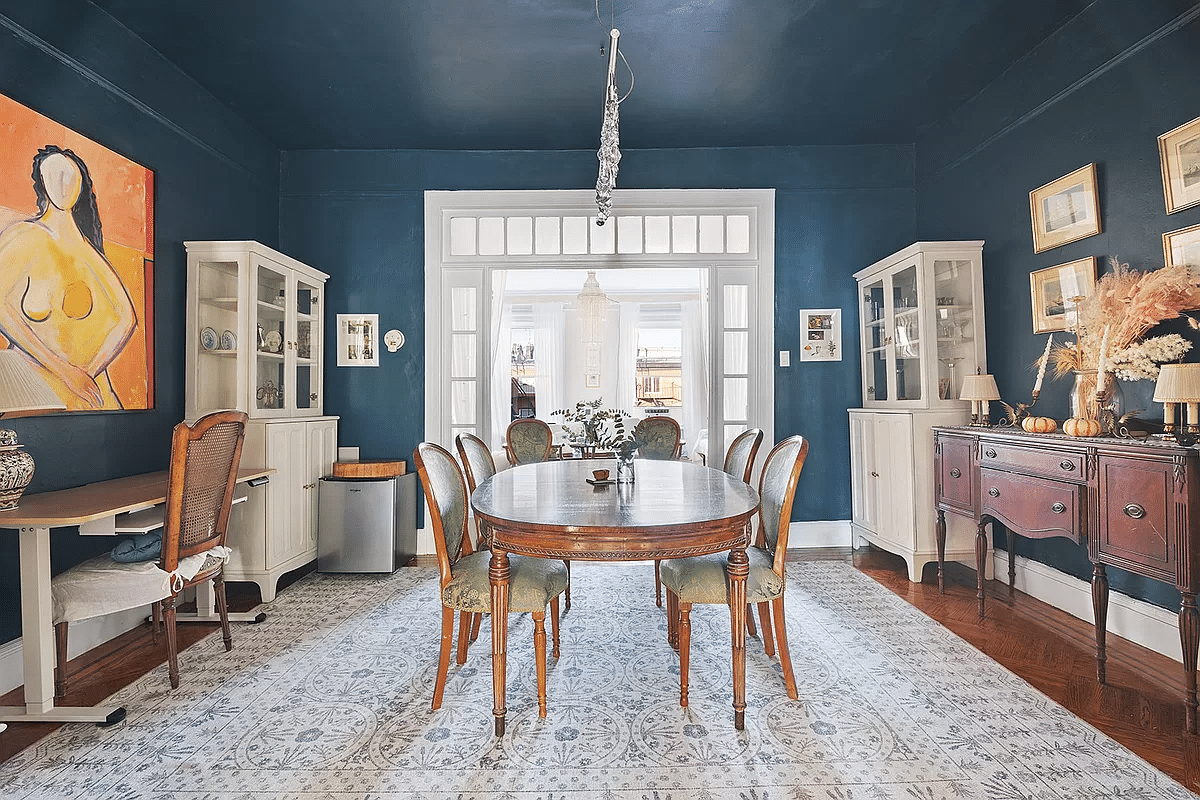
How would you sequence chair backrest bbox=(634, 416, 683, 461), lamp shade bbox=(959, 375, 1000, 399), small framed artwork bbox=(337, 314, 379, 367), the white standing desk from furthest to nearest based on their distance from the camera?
small framed artwork bbox=(337, 314, 379, 367)
chair backrest bbox=(634, 416, 683, 461)
lamp shade bbox=(959, 375, 1000, 399)
the white standing desk

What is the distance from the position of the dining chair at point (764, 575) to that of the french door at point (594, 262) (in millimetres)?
2221

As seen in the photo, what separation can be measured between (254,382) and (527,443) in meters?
1.79

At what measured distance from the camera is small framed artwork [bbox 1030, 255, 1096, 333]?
299 cm

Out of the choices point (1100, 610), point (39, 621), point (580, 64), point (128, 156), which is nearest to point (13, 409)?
point (39, 621)

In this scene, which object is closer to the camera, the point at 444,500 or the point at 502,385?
the point at 444,500

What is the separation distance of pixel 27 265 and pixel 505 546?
7.64 feet

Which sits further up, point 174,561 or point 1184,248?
point 1184,248

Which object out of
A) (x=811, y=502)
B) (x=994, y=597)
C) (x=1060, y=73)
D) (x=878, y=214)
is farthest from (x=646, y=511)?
(x=878, y=214)

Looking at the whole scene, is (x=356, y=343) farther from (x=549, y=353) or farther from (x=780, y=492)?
(x=549, y=353)

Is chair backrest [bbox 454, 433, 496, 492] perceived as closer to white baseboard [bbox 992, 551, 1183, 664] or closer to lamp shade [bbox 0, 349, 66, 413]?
lamp shade [bbox 0, 349, 66, 413]

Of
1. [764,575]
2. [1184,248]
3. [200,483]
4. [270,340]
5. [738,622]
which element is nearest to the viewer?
[738,622]

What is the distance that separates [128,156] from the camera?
120 inches

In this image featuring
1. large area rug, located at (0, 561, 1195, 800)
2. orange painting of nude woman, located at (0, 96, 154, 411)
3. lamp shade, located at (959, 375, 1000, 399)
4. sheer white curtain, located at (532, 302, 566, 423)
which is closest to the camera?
large area rug, located at (0, 561, 1195, 800)

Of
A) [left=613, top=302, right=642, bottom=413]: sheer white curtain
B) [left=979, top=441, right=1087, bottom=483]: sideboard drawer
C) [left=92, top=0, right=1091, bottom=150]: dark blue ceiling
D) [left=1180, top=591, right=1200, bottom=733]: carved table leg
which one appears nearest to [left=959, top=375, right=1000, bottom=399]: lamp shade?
[left=979, top=441, right=1087, bottom=483]: sideboard drawer
